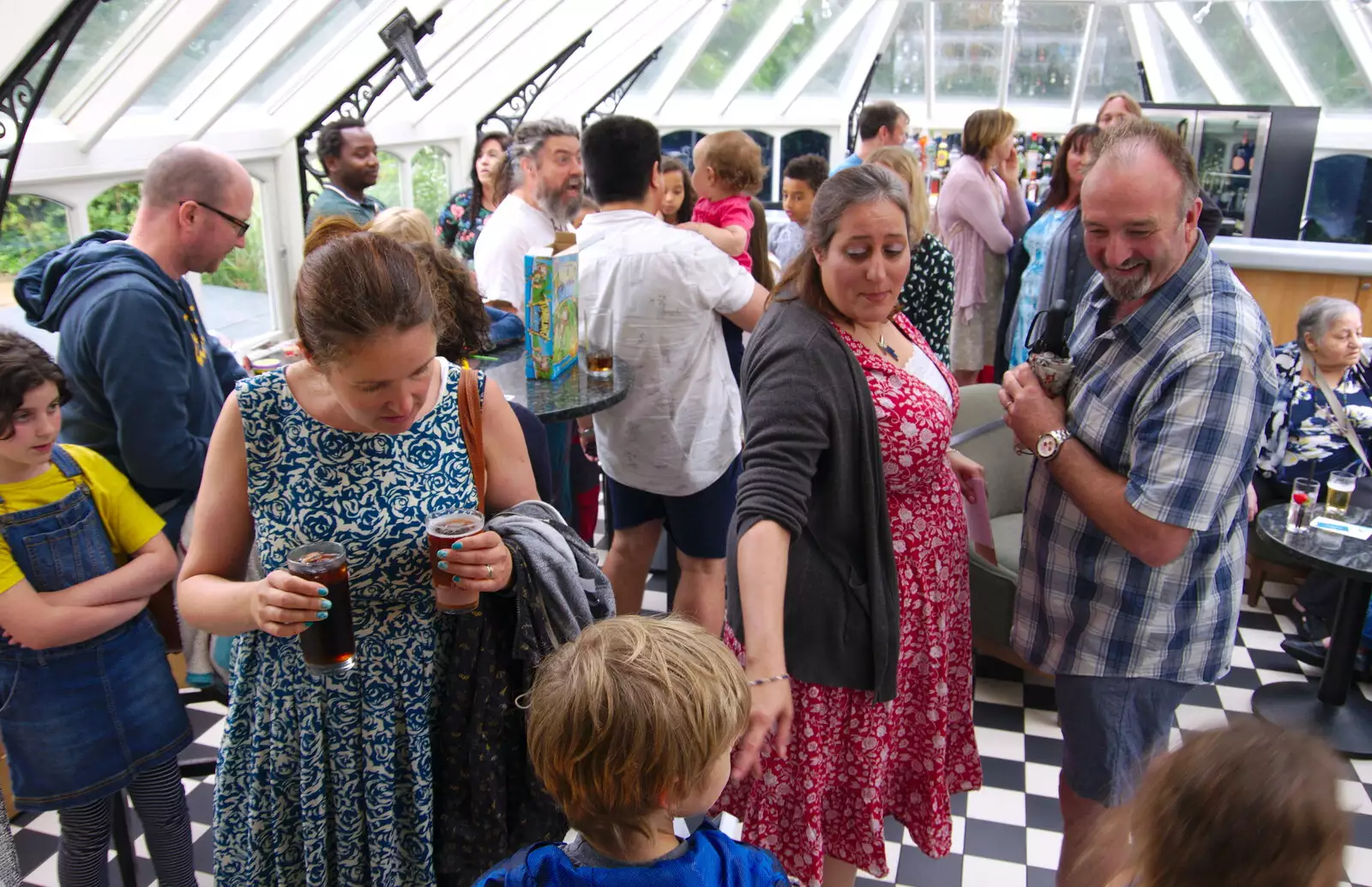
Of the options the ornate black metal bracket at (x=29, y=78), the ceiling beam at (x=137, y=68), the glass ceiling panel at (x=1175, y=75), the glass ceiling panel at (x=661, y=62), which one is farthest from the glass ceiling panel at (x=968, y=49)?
the ornate black metal bracket at (x=29, y=78)

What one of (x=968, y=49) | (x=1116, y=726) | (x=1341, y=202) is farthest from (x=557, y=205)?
(x=1341, y=202)

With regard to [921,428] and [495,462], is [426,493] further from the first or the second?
[921,428]

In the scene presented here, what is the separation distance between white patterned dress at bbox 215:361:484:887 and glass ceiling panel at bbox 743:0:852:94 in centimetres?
1052

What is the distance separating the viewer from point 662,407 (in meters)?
3.06

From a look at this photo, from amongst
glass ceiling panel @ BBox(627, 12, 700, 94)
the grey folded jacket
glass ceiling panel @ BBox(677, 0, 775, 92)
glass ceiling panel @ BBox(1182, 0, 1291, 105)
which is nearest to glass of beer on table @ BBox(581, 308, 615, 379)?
the grey folded jacket

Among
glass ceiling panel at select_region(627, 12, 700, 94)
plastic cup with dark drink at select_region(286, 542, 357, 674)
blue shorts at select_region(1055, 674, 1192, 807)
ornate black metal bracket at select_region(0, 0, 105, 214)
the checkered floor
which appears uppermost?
glass ceiling panel at select_region(627, 12, 700, 94)

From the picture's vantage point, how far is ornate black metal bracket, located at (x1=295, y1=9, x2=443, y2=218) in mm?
5387

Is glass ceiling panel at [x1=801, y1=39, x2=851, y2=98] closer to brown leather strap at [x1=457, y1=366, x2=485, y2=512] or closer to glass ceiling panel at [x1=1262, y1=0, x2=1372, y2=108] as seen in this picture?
glass ceiling panel at [x1=1262, y1=0, x2=1372, y2=108]

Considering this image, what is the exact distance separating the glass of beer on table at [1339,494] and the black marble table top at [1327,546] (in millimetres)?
30

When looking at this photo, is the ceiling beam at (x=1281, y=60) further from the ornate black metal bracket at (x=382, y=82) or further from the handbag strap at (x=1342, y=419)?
the ornate black metal bracket at (x=382, y=82)

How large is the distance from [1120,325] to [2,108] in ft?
11.8

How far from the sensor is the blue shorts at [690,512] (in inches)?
126

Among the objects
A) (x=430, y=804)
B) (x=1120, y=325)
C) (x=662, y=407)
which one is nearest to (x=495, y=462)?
(x=430, y=804)

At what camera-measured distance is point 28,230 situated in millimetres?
4102
